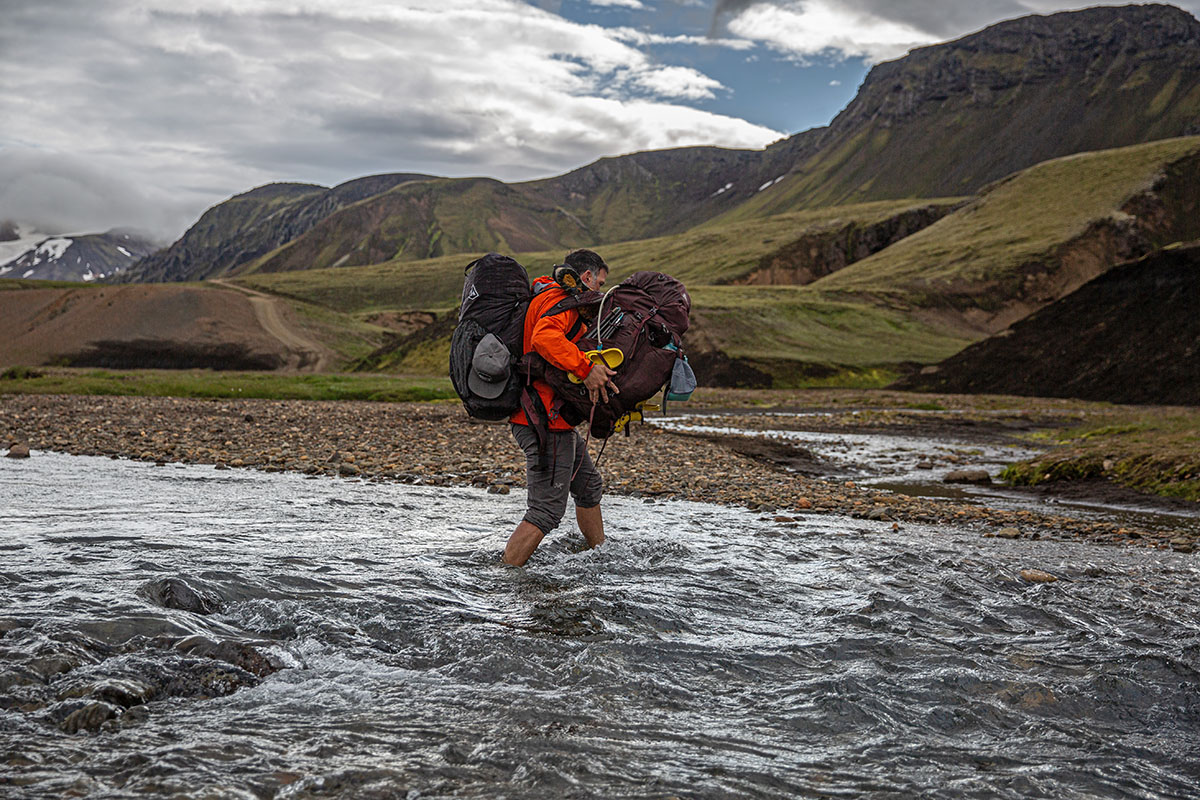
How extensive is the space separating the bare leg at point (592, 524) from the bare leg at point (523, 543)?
79cm

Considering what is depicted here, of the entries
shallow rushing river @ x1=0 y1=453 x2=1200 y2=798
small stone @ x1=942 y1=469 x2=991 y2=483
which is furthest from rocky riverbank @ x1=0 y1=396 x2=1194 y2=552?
small stone @ x1=942 y1=469 x2=991 y2=483

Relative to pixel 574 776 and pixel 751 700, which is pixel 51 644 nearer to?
pixel 574 776

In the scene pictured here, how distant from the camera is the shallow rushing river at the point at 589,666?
15.7ft

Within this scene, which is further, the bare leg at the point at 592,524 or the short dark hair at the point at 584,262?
the bare leg at the point at 592,524

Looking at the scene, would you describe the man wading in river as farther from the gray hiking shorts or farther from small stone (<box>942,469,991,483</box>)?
small stone (<box>942,469,991,483</box>)

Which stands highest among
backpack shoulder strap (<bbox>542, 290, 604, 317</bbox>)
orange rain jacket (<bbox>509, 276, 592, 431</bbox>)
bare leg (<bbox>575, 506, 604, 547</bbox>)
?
backpack shoulder strap (<bbox>542, 290, 604, 317</bbox>)

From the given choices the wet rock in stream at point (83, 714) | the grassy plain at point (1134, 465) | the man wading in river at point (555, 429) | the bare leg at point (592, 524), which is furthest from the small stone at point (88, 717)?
the grassy plain at point (1134, 465)

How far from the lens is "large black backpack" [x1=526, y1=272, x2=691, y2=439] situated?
8.21 metres

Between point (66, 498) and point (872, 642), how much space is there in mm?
11514

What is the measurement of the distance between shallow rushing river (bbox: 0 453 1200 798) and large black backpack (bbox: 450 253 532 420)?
73.0 inches

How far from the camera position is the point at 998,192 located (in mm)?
146875

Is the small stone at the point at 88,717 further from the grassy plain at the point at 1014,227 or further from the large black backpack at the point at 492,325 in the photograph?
the grassy plain at the point at 1014,227

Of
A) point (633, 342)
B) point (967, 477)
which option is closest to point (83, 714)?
point (633, 342)

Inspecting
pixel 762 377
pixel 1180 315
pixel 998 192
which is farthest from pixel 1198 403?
pixel 998 192
